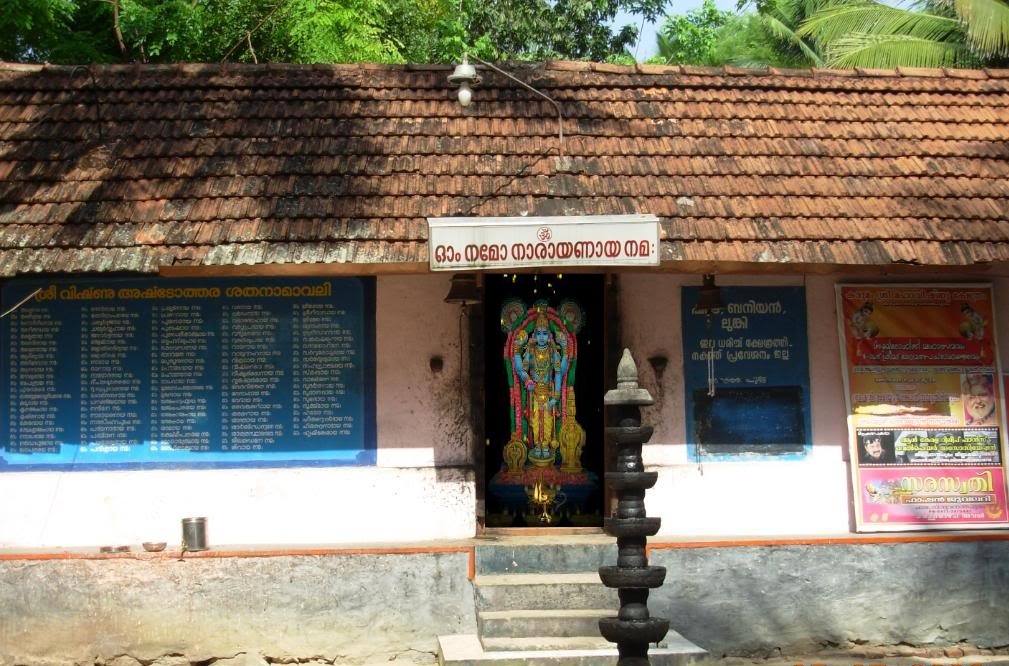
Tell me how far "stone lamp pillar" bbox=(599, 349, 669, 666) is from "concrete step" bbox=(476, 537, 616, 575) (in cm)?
289

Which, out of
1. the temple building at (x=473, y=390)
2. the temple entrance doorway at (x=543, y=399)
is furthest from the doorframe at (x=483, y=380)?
the temple entrance doorway at (x=543, y=399)

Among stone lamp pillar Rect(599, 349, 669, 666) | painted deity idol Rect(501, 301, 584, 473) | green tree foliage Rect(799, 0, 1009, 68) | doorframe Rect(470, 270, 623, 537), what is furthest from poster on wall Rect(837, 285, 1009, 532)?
green tree foliage Rect(799, 0, 1009, 68)

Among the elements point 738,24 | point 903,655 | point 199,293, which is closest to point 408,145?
point 199,293

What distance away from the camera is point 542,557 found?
848 cm

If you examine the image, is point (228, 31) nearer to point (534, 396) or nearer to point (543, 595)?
point (534, 396)

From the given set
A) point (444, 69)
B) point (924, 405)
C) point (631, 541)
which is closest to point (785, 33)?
point (444, 69)

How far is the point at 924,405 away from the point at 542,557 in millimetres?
3195

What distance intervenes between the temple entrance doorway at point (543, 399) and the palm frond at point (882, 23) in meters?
10.2

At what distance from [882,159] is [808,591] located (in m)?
3.47

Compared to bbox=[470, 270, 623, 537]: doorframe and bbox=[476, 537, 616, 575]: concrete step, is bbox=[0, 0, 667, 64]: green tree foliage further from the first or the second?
bbox=[476, 537, 616, 575]: concrete step

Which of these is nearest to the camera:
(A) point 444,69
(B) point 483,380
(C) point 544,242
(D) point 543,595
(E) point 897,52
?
(C) point 544,242

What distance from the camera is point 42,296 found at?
875 cm

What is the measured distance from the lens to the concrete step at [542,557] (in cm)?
842

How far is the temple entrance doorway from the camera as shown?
9109mm
